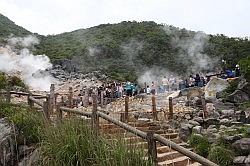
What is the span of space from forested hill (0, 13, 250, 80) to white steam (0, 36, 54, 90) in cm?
309

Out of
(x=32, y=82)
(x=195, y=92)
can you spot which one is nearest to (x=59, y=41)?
(x=32, y=82)

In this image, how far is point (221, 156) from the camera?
7578 millimetres

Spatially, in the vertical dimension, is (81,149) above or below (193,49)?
below

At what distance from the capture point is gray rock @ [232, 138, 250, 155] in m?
7.63

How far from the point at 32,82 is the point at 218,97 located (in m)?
16.2

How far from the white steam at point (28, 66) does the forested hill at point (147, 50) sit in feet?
10.1

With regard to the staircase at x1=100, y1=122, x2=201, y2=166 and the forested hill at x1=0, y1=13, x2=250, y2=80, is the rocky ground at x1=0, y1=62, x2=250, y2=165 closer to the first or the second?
the staircase at x1=100, y1=122, x2=201, y2=166

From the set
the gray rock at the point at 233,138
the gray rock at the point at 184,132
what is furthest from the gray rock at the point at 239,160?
the gray rock at the point at 184,132

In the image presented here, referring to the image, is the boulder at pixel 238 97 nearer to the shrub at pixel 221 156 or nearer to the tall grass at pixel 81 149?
the shrub at pixel 221 156

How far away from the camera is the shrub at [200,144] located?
8.12 meters

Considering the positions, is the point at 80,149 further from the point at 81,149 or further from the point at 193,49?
the point at 193,49

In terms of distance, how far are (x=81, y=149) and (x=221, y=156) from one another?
11.9ft

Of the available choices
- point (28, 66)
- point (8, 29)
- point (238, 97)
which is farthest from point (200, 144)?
point (8, 29)

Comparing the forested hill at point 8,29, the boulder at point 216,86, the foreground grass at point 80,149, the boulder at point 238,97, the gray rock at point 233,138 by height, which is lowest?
the gray rock at point 233,138
